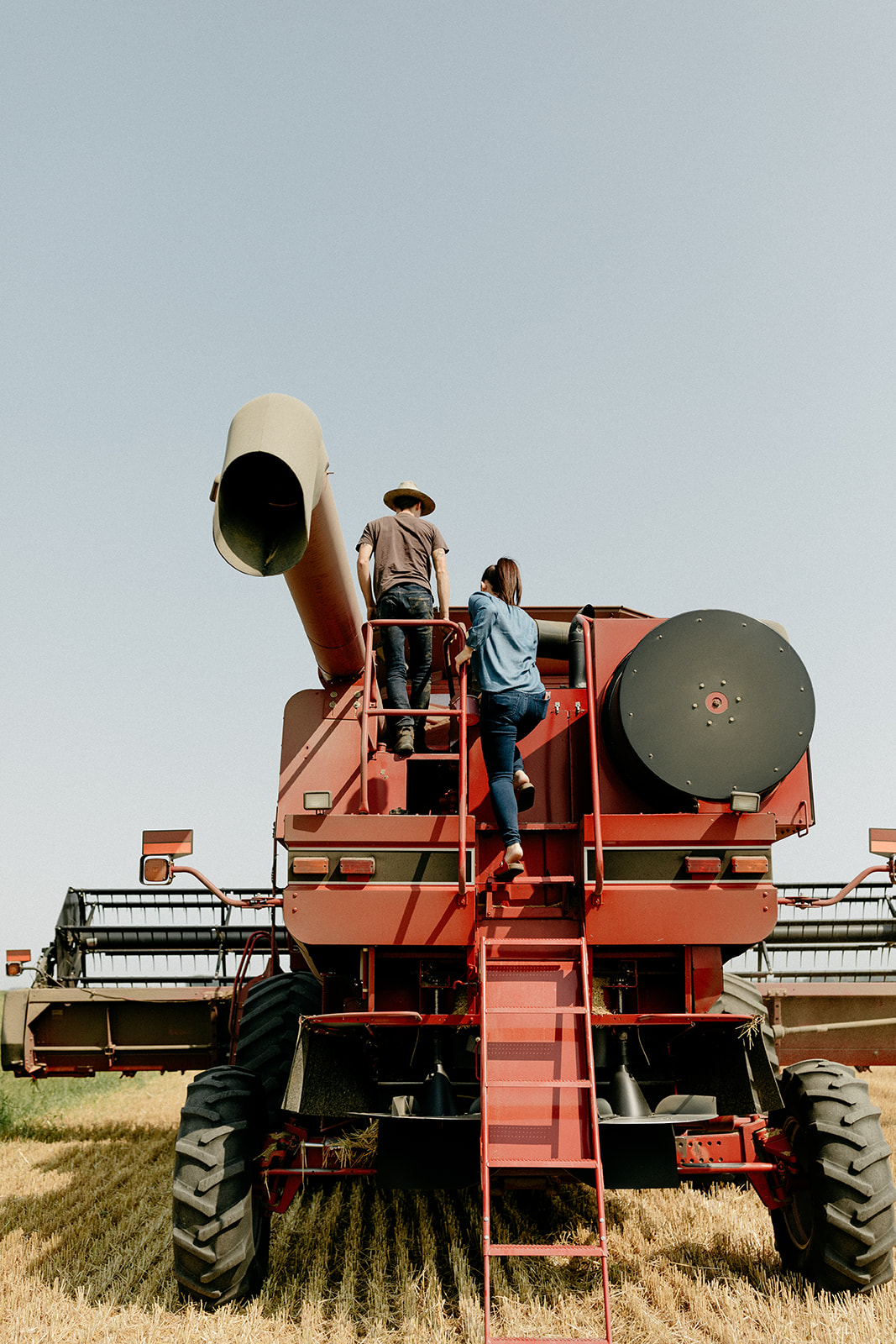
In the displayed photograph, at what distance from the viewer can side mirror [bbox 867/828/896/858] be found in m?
5.25

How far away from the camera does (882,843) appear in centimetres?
528

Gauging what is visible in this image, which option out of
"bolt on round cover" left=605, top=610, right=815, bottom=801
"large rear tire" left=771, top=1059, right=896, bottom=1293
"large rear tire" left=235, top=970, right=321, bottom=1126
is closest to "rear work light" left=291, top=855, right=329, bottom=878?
"large rear tire" left=235, top=970, right=321, bottom=1126

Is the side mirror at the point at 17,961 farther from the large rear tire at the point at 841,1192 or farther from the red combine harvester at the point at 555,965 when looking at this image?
the large rear tire at the point at 841,1192

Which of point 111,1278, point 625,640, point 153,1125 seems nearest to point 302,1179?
point 111,1278

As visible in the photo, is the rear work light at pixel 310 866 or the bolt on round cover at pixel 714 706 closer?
the rear work light at pixel 310 866

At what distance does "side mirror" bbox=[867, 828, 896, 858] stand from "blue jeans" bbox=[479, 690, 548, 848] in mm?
1779

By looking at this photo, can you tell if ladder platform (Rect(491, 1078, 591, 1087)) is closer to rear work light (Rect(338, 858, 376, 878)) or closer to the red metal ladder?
the red metal ladder

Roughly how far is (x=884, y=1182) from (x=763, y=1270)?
0.83 m

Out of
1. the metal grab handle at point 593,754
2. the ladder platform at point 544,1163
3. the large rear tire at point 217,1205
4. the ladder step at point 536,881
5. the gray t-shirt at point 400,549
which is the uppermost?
the gray t-shirt at point 400,549

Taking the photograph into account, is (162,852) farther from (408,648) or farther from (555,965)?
(555,965)

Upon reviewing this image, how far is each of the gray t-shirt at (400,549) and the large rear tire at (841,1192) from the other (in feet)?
10.8

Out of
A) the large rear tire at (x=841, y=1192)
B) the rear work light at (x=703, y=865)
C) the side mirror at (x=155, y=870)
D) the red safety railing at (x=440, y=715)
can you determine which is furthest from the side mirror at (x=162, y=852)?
the large rear tire at (x=841, y=1192)

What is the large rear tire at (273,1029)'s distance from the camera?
5.50 m

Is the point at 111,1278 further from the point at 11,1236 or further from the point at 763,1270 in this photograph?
the point at 763,1270
